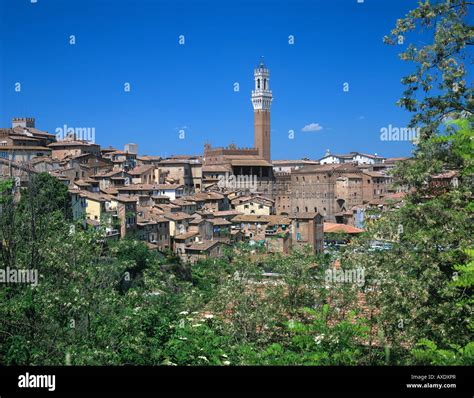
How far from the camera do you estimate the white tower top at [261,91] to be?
73.6 metres

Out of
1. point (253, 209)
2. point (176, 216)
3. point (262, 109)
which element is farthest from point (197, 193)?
point (262, 109)

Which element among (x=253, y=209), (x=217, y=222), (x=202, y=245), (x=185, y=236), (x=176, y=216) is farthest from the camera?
(x=253, y=209)

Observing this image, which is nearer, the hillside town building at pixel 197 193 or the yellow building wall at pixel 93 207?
the hillside town building at pixel 197 193

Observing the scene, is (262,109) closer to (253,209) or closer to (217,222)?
(253,209)

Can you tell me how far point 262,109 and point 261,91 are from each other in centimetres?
237

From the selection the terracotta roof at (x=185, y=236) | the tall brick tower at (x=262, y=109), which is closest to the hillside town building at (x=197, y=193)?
the terracotta roof at (x=185, y=236)

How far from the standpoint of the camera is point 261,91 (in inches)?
2908

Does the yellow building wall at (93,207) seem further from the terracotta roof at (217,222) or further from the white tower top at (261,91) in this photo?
the white tower top at (261,91)

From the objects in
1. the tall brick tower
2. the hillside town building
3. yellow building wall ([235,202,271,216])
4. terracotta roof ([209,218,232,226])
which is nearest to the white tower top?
the tall brick tower

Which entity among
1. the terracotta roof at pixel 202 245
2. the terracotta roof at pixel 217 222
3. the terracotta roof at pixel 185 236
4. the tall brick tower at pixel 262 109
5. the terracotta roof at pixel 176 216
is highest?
the tall brick tower at pixel 262 109

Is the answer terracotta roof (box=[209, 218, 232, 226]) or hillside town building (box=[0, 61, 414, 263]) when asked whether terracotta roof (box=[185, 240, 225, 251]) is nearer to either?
hillside town building (box=[0, 61, 414, 263])

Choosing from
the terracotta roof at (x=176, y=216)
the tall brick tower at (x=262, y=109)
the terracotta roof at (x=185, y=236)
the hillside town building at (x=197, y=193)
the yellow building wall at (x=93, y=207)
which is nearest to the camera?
the hillside town building at (x=197, y=193)

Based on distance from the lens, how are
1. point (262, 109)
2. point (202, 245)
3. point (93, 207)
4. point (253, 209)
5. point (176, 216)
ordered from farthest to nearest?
point (262, 109), point (253, 209), point (176, 216), point (93, 207), point (202, 245)
